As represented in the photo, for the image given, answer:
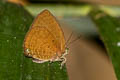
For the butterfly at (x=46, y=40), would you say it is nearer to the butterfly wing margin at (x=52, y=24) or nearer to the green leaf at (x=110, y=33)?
the butterfly wing margin at (x=52, y=24)

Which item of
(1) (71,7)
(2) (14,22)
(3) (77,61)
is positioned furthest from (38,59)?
(3) (77,61)

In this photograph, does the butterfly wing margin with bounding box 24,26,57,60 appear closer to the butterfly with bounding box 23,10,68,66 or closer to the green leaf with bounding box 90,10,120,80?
the butterfly with bounding box 23,10,68,66

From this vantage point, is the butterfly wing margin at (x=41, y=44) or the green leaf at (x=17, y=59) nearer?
the green leaf at (x=17, y=59)

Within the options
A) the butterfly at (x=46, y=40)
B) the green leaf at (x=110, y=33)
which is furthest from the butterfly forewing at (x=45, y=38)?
the green leaf at (x=110, y=33)

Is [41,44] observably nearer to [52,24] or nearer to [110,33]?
[52,24]

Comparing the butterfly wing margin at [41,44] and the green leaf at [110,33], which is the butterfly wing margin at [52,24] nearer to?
the butterfly wing margin at [41,44]

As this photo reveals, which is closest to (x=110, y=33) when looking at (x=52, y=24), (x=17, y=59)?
(x=52, y=24)
